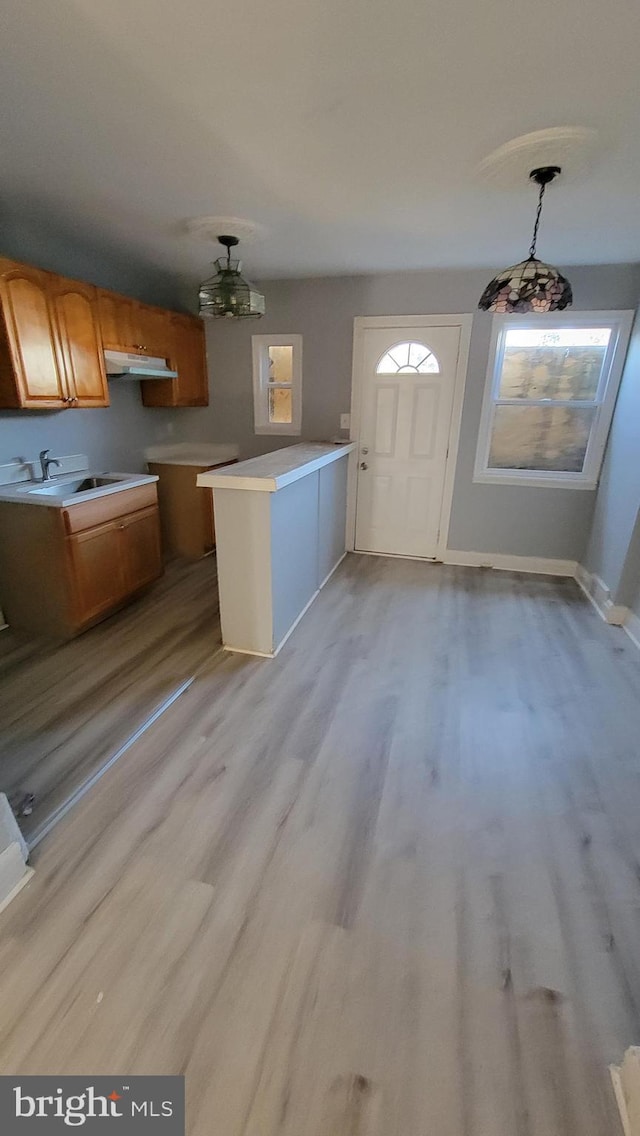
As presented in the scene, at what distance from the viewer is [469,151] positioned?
1.87 metres

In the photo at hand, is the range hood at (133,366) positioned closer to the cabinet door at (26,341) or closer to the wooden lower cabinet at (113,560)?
the cabinet door at (26,341)

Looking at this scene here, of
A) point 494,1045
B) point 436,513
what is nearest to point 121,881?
point 494,1045

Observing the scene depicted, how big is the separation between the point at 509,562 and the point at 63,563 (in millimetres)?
3555

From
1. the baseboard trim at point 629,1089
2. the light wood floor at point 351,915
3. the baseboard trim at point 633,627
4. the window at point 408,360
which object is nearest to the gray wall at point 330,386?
the window at point 408,360

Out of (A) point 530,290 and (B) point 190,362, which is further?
(B) point 190,362

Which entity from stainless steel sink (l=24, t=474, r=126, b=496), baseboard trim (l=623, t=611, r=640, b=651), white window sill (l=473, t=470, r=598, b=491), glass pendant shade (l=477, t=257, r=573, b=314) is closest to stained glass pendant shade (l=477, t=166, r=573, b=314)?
glass pendant shade (l=477, t=257, r=573, b=314)

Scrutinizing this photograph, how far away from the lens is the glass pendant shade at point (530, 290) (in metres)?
2.13

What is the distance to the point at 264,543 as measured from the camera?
254cm

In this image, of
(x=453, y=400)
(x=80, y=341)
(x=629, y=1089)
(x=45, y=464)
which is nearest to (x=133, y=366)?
(x=80, y=341)

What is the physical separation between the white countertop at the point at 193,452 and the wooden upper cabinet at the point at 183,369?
0.43 metres

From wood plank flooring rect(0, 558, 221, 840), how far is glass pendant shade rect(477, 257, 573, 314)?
2.44m

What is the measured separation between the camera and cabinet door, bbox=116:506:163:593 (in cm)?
328

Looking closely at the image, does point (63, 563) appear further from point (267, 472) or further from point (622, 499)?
point (622, 499)

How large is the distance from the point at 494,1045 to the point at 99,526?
2.98m
